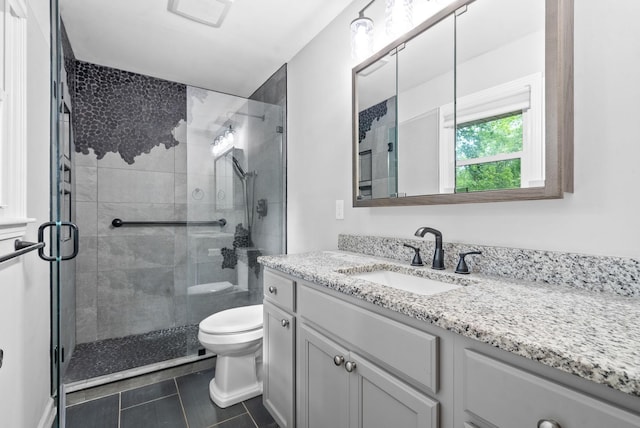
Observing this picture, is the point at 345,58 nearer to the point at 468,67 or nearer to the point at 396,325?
the point at 468,67

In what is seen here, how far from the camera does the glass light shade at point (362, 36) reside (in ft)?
5.60

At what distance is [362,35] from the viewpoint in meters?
1.72

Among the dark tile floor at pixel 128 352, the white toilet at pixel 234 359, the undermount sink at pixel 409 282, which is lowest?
the dark tile floor at pixel 128 352

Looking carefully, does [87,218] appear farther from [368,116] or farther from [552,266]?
[552,266]

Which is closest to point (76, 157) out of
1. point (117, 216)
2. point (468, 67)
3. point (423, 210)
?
point (117, 216)

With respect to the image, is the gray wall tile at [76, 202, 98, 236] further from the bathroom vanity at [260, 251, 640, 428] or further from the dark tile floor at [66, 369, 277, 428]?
the bathroom vanity at [260, 251, 640, 428]

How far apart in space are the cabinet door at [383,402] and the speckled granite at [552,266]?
0.58 metres

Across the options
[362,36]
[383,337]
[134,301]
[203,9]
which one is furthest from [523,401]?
[134,301]

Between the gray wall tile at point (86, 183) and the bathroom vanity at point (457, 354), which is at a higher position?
the gray wall tile at point (86, 183)

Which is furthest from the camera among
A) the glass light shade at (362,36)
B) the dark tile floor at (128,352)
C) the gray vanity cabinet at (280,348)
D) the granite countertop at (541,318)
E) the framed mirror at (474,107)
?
the dark tile floor at (128,352)

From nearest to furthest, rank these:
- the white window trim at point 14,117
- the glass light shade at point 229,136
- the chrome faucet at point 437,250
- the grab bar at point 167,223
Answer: the white window trim at point 14,117 → the chrome faucet at point 437,250 → the grab bar at point 167,223 → the glass light shade at point 229,136

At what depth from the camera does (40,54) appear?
1428 mm

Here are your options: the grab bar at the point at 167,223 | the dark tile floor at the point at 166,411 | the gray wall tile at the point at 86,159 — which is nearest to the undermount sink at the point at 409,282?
the dark tile floor at the point at 166,411

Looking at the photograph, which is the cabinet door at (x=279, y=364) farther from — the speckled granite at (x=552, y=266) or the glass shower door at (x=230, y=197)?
the glass shower door at (x=230, y=197)
